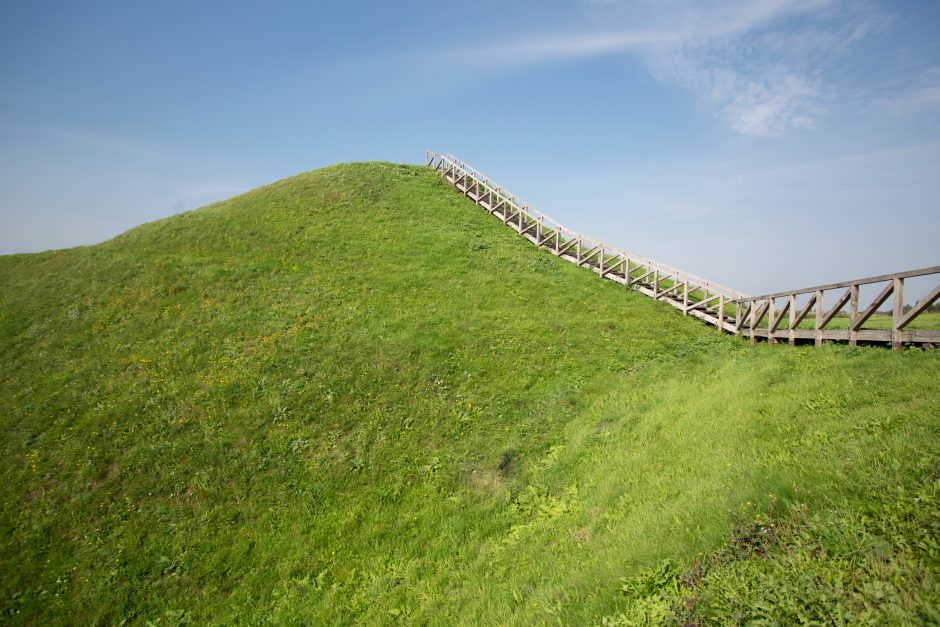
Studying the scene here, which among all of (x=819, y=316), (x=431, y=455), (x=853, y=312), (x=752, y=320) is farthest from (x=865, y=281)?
(x=431, y=455)

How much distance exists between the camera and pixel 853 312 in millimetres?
12367

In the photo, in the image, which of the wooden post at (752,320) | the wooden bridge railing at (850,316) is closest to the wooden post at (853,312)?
the wooden bridge railing at (850,316)

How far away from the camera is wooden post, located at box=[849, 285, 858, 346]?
12273mm

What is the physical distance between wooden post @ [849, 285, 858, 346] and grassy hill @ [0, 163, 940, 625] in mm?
1530

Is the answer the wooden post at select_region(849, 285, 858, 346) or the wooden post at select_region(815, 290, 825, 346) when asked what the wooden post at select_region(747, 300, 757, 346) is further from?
the wooden post at select_region(849, 285, 858, 346)

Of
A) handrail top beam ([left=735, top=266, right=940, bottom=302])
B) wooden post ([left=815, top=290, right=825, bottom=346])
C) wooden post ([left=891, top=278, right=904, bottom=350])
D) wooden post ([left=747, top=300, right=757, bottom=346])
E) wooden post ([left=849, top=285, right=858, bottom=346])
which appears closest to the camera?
handrail top beam ([left=735, top=266, right=940, bottom=302])

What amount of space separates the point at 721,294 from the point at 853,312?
765 centimetres

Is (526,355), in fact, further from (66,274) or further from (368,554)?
(66,274)

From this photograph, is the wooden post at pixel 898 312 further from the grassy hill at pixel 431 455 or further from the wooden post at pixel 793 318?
the wooden post at pixel 793 318

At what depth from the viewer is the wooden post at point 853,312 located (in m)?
12.3

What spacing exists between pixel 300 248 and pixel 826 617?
1010 inches

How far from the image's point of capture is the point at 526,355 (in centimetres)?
1781

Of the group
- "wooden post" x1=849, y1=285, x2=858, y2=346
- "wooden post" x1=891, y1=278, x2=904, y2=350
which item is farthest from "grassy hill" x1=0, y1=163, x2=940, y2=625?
"wooden post" x1=849, y1=285, x2=858, y2=346

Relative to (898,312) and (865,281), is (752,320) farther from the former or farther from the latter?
(898,312)
